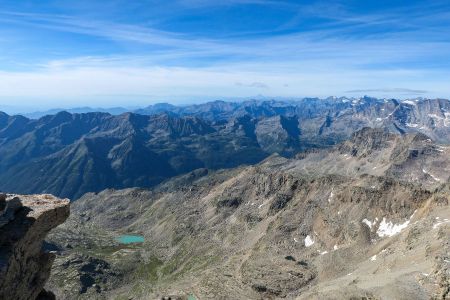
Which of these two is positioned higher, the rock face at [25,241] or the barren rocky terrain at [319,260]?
the rock face at [25,241]

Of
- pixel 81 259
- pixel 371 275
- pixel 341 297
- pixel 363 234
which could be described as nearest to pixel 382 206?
pixel 363 234

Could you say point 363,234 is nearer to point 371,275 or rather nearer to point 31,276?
point 371,275

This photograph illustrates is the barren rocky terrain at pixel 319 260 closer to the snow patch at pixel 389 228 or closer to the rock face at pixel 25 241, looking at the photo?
the snow patch at pixel 389 228

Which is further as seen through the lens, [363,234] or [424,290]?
[363,234]

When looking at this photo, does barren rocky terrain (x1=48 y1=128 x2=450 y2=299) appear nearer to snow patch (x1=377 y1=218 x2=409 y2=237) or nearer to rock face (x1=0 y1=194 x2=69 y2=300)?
snow patch (x1=377 y1=218 x2=409 y2=237)

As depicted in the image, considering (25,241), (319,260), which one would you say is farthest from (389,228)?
(25,241)

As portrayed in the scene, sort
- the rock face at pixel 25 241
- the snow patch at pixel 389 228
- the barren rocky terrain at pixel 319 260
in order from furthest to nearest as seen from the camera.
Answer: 1. the snow patch at pixel 389 228
2. the barren rocky terrain at pixel 319 260
3. the rock face at pixel 25 241

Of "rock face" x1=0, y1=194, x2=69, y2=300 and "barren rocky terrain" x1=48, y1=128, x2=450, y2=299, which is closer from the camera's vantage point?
"rock face" x1=0, y1=194, x2=69, y2=300

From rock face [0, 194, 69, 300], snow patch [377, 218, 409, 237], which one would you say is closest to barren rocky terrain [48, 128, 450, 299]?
snow patch [377, 218, 409, 237]

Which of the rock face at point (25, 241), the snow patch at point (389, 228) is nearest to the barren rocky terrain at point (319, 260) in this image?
the snow patch at point (389, 228)
